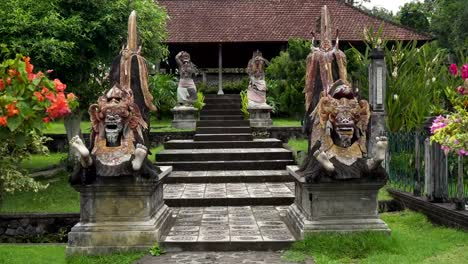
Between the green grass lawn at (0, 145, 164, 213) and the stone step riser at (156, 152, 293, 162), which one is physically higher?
the stone step riser at (156, 152, 293, 162)

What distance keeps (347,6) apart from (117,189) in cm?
1968

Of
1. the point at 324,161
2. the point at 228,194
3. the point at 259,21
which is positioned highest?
the point at 259,21

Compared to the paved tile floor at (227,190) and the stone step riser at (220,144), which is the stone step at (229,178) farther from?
the stone step riser at (220,144)

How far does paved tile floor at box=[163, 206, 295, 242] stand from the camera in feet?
20.9

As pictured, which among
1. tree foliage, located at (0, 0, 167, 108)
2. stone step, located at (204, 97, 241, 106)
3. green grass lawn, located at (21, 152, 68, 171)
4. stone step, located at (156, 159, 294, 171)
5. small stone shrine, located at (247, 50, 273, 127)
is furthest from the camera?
stone step, located at (204, 97, 241, 106)

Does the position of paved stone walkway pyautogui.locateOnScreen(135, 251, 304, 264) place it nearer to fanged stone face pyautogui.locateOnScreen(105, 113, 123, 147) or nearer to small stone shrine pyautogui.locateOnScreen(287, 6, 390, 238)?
small stone shrine pyautogui.locateOnScreen(287, 6, 390, 238)

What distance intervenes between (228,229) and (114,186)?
161 centimetres

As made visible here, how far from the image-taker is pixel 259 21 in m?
22.8

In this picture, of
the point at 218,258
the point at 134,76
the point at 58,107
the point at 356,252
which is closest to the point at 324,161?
the point at 356,252

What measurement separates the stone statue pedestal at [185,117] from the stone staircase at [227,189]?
0.93 feet

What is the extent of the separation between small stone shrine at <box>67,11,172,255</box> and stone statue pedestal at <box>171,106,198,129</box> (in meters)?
9.40

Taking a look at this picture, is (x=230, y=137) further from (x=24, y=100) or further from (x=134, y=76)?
(x=24, y=100)

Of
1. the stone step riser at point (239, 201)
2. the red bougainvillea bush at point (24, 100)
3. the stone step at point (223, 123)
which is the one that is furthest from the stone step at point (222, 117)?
the red bougainvillea bush at point (24, 100)

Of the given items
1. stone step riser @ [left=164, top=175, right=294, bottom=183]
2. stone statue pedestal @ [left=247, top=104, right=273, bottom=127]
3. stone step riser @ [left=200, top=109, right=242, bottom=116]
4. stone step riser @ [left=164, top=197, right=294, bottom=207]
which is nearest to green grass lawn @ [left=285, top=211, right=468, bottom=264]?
stone step riser @ [left=164, top=197, right=294, bottom=207]
